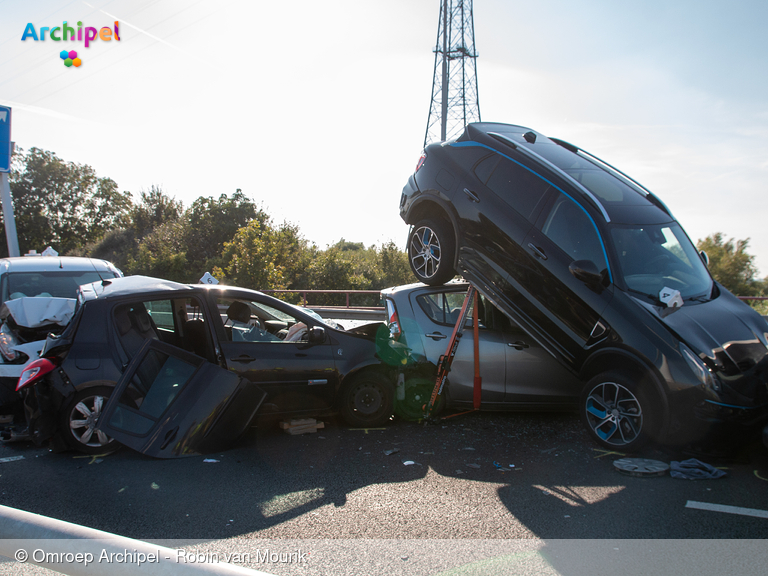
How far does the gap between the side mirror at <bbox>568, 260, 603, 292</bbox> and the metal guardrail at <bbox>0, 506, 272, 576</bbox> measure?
4.07 metres

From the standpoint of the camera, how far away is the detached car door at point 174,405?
178 inches

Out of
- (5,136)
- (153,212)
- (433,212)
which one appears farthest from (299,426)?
(153,212)

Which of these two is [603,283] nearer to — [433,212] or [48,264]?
[433,212]

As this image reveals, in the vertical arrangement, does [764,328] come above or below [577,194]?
below

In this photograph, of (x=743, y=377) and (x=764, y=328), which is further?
(x=764, y=328)

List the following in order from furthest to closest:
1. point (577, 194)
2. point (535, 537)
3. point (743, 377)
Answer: point (577, 194) → point (743, 377) → point (535, 537)

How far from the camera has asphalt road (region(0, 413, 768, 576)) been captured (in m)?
3.24

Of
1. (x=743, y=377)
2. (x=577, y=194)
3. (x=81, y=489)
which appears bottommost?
(x=81, y=489)

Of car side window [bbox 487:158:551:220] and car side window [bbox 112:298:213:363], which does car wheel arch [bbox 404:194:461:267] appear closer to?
car side window [bbox 487:158:551:220]

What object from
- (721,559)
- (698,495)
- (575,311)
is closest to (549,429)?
(575,311)

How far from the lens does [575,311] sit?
16.9 feet

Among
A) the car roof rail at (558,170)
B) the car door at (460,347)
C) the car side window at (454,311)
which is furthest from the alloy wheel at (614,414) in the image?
the car roof rail at (558,170)

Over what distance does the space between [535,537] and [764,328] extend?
10.6 feet

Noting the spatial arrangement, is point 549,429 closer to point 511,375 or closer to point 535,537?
point 511,375
